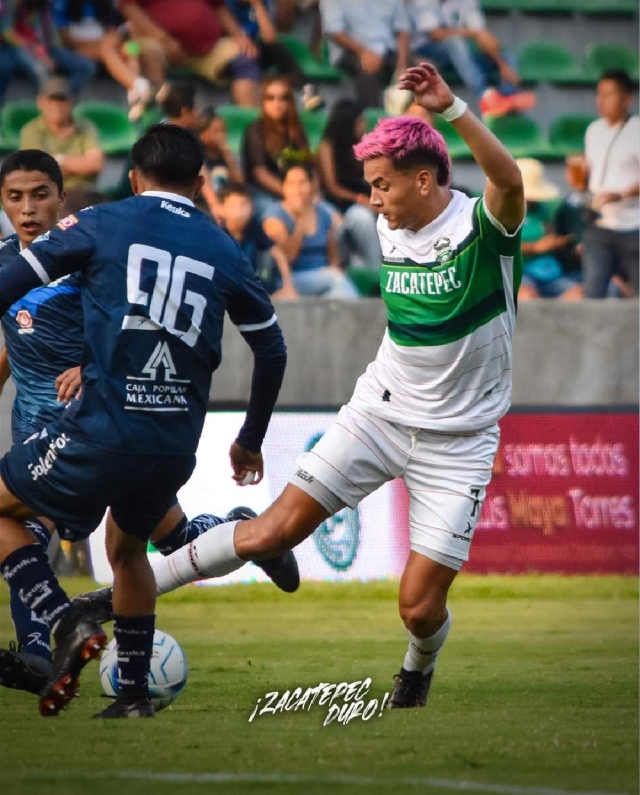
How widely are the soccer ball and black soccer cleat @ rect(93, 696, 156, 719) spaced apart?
0.14 meters

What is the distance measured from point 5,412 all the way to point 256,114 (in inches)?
159

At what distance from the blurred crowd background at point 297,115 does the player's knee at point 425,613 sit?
6.06 meters

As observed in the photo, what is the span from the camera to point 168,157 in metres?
5.01

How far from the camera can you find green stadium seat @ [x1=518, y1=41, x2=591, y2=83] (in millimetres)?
14320

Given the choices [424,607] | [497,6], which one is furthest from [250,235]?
[424,607]

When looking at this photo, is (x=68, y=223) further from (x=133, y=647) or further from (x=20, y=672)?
(x=20, y=672)

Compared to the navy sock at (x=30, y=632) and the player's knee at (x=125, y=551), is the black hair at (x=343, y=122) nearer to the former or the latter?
the navy sock at (x=30, y=632)

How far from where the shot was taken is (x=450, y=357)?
18.3 ft

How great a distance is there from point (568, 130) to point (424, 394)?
908 cm

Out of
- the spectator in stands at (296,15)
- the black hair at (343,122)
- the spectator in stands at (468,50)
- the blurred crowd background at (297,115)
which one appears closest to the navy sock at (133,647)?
the blurred crowd background at (297,115)

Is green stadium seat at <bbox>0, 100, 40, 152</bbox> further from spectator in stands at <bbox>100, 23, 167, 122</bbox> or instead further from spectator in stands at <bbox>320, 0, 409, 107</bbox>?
spectator in stands at <bbox>320, 0, 409, 107</bbox>

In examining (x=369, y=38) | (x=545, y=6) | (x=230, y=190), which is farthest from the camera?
(x=545, y=6)

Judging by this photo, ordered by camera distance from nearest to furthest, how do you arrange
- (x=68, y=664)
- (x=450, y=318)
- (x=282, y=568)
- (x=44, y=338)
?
(x=68, y=664) → (x=450, y=318) → (x=44, y=338) → (x=282, y=568)

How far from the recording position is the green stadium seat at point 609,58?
48.2ft
